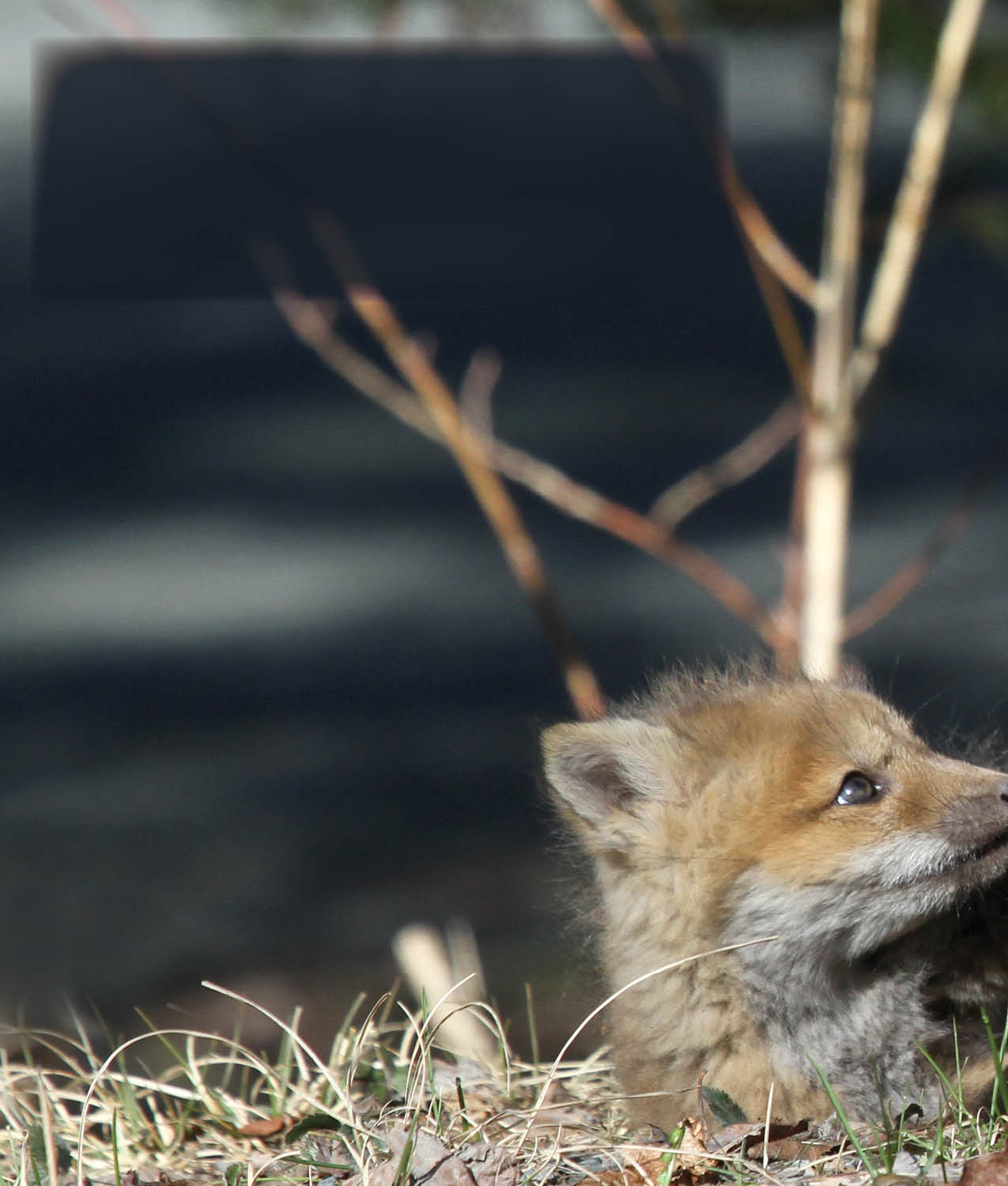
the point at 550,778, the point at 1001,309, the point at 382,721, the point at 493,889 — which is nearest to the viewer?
the point at 550,778

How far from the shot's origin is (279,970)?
25.9 feet

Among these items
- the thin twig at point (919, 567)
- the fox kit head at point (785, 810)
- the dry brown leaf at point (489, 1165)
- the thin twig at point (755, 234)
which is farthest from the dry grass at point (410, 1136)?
the thin twig at point (755, 234)

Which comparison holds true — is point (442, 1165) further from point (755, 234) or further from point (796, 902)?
point (755, 234)

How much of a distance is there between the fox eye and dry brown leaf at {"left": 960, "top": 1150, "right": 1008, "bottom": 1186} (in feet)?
2.84

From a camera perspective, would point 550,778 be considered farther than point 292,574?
No

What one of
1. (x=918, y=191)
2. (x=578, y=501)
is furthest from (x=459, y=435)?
(x=918, y=191)

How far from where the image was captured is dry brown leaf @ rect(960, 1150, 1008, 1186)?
260cm

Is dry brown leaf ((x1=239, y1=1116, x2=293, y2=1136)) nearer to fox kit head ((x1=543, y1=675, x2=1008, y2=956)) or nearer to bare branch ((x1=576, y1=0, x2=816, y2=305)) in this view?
fox kit head ((x1=543, y1=675, x2=1008, y2=956))

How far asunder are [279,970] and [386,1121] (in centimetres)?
491

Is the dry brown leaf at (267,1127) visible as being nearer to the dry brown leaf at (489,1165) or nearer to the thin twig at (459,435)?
the dry brown leaf at (489,1165)

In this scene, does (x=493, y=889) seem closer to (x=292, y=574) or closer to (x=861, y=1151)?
(x=292, y=574)

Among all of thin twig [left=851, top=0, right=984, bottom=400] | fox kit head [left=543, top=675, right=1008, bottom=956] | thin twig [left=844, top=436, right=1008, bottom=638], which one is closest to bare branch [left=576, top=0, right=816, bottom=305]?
thin twig [left=851, top=0, right=984, bottom=400]

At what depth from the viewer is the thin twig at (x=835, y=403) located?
453 cm

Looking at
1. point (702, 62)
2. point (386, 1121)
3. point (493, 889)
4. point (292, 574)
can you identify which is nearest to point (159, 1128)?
point (386, 1121)
